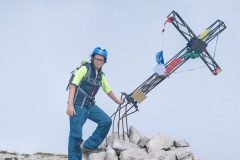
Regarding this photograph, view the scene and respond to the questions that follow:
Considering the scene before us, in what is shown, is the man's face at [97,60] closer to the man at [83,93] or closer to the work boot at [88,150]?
the man at [83,93]

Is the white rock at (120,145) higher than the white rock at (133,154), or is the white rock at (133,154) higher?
the white rock at (120,145)

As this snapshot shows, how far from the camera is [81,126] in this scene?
44.7 ft

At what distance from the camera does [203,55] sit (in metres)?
16.7

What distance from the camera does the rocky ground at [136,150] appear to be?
47.7 feet

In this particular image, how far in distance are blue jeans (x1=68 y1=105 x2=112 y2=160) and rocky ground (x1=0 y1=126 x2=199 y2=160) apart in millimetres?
546

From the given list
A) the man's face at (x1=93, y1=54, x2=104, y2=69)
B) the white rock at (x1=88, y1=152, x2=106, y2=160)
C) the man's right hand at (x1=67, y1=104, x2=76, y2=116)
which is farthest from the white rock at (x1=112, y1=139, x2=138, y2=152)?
the man's face at (x1=93, y1=54, x2=104, y2=69)

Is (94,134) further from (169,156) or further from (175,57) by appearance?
(175,57)

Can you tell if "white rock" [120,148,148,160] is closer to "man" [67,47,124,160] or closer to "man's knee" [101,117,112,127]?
"man's knee" [101,117,112,127]

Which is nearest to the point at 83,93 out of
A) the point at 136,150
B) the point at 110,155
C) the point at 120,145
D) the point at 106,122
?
the point at 106,122

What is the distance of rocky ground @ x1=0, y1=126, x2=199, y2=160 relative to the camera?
14531 mm

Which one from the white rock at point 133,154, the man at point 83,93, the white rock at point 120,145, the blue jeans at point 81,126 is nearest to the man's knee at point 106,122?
the blue jeans at point 81,126

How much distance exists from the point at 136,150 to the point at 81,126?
6.65 ft

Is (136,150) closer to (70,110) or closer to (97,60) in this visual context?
(70,110)

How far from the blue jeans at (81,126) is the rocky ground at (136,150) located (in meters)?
0.55
